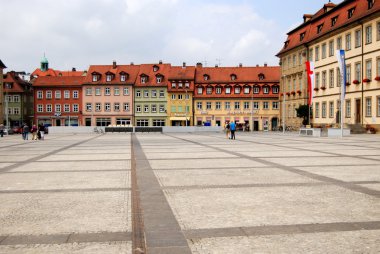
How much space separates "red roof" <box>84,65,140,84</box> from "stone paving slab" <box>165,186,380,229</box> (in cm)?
7959

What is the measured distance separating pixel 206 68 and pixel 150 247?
84.3 m

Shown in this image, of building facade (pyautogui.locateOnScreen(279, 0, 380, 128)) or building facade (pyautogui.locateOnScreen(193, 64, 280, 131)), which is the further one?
building facade (pyautogui.locateOnScreen(193, 64, 280, 131))

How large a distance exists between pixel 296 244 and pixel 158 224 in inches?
76.3

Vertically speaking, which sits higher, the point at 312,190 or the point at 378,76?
the point at 378,76

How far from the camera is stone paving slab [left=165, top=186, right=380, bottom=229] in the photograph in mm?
6531

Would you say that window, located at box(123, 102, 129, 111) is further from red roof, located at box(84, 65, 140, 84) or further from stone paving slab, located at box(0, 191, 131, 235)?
stone paving slab, located at box(0, 191, 131, 235)

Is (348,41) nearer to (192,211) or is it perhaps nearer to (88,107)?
(192,211)

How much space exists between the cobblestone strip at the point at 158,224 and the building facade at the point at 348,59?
130ft

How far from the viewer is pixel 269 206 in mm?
7539

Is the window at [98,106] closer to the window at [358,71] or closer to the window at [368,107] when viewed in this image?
the window at [358,71]

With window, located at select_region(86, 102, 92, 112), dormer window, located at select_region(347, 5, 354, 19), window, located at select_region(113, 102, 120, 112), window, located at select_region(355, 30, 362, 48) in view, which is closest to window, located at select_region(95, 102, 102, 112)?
window, located at select_region(86, 102, 92, 112)

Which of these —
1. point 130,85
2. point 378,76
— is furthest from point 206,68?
point 378,76

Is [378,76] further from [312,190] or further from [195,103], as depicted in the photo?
[195,103]

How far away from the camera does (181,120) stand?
85938mm
